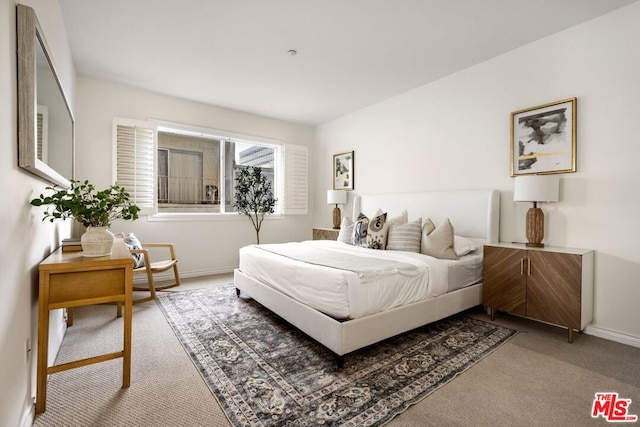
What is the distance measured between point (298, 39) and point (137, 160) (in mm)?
2858

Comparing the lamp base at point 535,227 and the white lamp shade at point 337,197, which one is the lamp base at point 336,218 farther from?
the lamp base at point 535,227

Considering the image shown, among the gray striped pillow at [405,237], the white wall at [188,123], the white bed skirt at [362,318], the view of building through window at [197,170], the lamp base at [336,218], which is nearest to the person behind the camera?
the white bed skirt at [362,318]

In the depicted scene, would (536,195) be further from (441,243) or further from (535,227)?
(441,243)

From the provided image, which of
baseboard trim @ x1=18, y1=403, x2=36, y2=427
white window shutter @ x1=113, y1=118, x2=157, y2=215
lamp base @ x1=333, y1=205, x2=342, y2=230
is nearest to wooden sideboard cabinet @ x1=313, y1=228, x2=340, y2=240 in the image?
lamp base @ x1=333, y1=205, x2=342, y2=230

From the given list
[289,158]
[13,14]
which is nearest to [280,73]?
[289,158]

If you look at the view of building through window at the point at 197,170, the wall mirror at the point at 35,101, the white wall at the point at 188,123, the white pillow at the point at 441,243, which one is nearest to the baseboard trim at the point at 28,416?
the wall mirror at the point at 35,101

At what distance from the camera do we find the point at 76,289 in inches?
64.1

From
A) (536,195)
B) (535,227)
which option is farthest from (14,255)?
(535,227)

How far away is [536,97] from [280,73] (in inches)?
113

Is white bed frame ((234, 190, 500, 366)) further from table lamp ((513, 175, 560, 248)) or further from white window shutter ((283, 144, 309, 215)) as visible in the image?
white window shutter ((283, 144, 309, 215))

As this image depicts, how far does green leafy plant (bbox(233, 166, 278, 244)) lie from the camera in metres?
5.02

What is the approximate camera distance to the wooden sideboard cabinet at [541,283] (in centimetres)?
237

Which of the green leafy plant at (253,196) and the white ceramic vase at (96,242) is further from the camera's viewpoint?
the green leafy plant at (253,196)

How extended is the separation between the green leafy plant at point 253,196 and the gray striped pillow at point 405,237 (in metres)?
2.53
